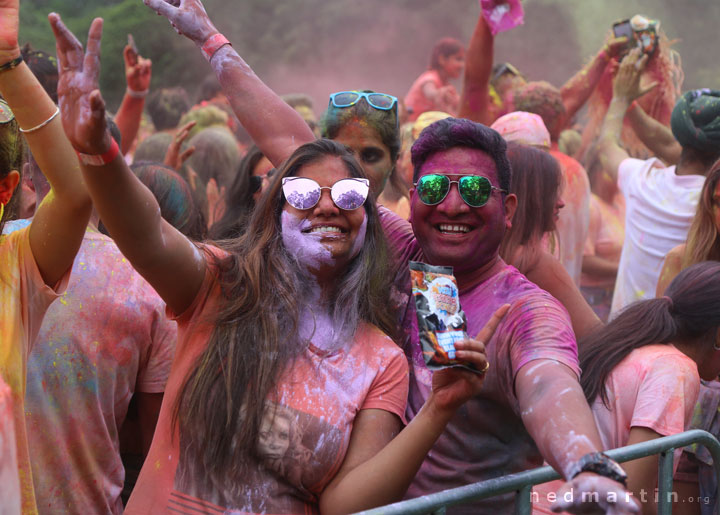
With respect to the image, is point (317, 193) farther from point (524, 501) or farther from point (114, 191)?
point (524, 501)

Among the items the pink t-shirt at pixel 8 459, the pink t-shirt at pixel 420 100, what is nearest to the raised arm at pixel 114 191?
the pink t-shirt at pixel 8 459

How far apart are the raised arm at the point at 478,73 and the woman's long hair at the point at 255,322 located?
229 centimetres

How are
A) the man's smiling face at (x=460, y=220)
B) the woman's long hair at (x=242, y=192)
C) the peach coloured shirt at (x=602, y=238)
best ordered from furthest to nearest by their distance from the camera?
the peach coloured shirt at (x=602, y=238) < the woman's long hair at (x=242, y=192) < the man's smiling face at (x=460, y=220)

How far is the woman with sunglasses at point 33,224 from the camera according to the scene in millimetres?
1881

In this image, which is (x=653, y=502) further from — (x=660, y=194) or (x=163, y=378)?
(x=660, y=194)

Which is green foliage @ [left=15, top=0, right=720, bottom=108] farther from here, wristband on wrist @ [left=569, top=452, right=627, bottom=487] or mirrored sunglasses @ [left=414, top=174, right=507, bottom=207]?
wristband on wrist @ [left=569, top=452, right=627, bottom=487]

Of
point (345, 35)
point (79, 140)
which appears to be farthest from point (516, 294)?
point (345, 35)

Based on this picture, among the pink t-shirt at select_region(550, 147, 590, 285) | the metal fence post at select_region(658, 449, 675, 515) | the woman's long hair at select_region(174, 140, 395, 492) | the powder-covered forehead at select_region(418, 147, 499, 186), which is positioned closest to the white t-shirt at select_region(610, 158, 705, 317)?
the pink t-shirt at select_region(550, 147, 590, 285)

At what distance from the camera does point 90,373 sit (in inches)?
99.7

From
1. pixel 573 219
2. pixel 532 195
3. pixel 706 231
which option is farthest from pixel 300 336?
pixel 573 219

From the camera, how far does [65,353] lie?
8.21 ft

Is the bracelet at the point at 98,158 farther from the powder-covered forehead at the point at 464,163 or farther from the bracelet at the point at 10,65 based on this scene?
Answer: the powder-covered forehead at the point at 464,163

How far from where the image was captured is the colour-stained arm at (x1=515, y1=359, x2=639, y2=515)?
1.59 m

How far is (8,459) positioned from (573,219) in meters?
3.45
